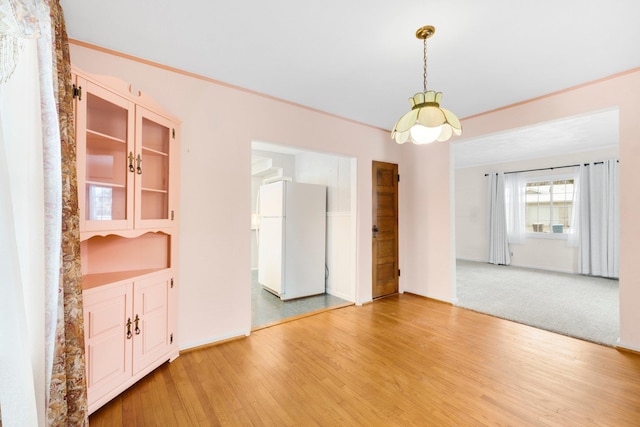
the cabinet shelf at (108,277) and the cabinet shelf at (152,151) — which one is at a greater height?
the cabinet shelf at (152,151)

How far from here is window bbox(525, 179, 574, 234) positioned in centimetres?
575

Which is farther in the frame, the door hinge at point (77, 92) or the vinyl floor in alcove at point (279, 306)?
the vinyl floor in alcove at point (279, 306)

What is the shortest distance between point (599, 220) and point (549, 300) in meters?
2.80

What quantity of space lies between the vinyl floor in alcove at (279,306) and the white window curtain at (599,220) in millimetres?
5181

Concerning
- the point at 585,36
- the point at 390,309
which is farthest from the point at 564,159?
the point at 390,309

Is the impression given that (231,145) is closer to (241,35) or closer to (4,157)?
(241,35)

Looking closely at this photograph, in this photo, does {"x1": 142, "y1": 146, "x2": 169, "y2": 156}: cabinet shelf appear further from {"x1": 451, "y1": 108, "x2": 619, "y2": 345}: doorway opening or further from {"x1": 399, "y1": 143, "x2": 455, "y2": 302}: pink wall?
{"x1": 451, "y1": 108, "x2": 619, "y2": 345}: doorway opening

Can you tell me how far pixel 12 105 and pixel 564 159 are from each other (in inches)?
313

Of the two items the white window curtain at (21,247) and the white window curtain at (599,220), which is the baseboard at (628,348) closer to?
the white window curtain at (599,220)

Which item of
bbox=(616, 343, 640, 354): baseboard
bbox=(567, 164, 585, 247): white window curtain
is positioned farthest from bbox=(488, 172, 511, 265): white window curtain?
bbox=(616, 343, 640, 354): baseboard

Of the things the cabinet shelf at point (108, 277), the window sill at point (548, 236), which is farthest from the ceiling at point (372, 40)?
the window sill at point (548, 236)

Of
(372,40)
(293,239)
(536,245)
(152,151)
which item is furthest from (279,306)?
(536,245)

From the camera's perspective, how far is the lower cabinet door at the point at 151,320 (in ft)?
6.20

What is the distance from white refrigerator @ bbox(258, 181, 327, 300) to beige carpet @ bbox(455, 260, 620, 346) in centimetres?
214
